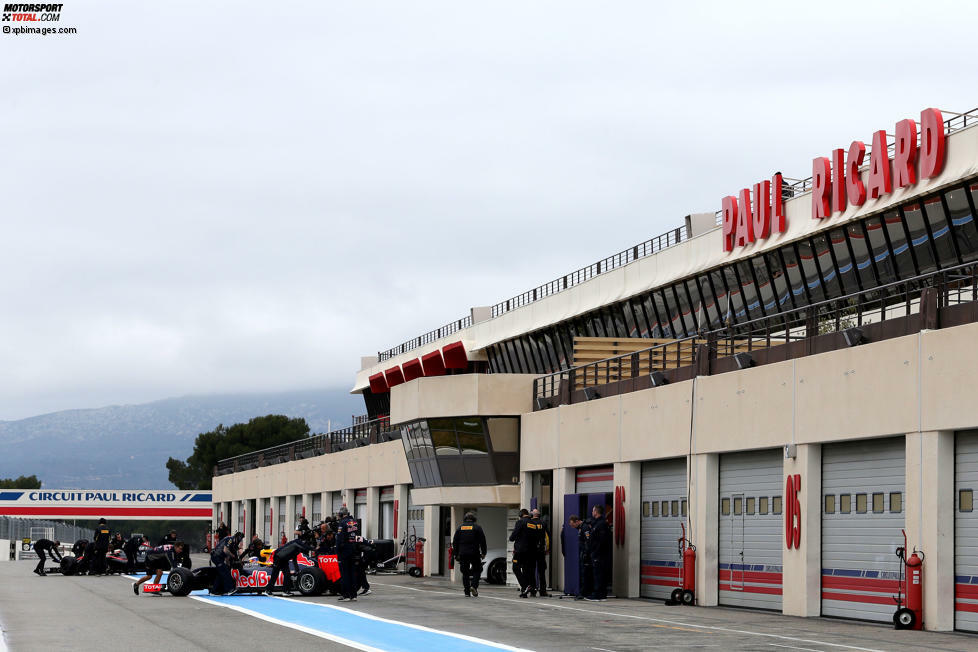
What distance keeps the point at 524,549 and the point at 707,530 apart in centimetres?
493

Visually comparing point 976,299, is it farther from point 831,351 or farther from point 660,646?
point 660,646

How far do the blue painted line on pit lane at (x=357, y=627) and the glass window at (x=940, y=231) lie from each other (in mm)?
14518

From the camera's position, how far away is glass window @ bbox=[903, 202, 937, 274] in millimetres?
30594

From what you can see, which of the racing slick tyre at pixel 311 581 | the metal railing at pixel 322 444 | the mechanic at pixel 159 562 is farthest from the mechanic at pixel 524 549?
the metal railing at pixel 322 444

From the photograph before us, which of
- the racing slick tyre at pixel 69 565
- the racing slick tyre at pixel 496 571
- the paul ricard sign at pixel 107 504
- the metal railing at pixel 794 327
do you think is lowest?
the paul ricard sign at pixel 107 504

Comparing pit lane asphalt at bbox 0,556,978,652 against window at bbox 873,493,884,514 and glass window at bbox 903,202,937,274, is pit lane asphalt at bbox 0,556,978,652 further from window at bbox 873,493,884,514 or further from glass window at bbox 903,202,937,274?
glass window at bbox 903,202,937,274

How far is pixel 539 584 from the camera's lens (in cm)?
3139

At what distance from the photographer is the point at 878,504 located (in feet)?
72.4

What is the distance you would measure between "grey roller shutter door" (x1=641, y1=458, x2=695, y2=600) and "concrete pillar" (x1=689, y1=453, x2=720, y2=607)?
0.93 metres

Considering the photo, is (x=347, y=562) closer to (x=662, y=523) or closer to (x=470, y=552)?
(x=470, y=552)

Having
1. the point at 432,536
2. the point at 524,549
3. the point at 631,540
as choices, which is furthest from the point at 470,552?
the point at 432,536

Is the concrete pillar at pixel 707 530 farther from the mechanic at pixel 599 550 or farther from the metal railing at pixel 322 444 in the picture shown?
the metal railing at pixel 322 444

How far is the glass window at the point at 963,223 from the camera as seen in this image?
29172 mm

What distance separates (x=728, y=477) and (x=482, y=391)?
11.3 m
